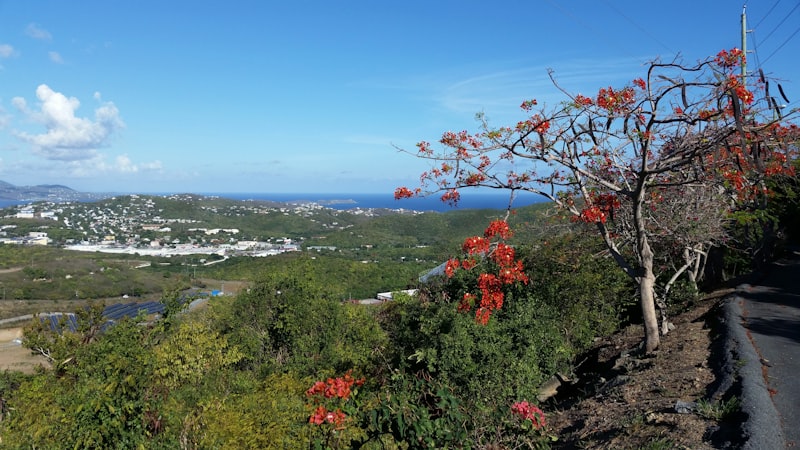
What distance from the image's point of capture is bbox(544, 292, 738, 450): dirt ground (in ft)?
17.3

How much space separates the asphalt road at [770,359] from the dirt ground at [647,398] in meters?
0.33

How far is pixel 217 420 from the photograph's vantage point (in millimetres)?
7207

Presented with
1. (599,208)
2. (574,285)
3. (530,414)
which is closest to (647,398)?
(530,414)

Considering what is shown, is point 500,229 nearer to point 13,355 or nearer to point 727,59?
point 727,59

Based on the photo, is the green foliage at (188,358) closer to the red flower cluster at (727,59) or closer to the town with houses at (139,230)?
the red flower cluster at (727,59)

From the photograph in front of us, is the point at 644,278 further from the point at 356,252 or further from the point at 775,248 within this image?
the point at 356,252

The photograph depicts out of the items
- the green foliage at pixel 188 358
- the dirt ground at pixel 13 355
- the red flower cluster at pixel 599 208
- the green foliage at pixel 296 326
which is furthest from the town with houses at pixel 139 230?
the red flower cluster at pixel 599 208

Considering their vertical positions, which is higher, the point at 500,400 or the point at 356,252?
the point at 500,400

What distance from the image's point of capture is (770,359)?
288 inches

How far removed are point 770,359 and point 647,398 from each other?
2.27 metres

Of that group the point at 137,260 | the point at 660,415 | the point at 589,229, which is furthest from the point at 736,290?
the point at 137,260

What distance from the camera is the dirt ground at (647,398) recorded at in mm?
5265

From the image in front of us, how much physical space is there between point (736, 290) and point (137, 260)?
3757 inches

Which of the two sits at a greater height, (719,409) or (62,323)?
(719,409)
